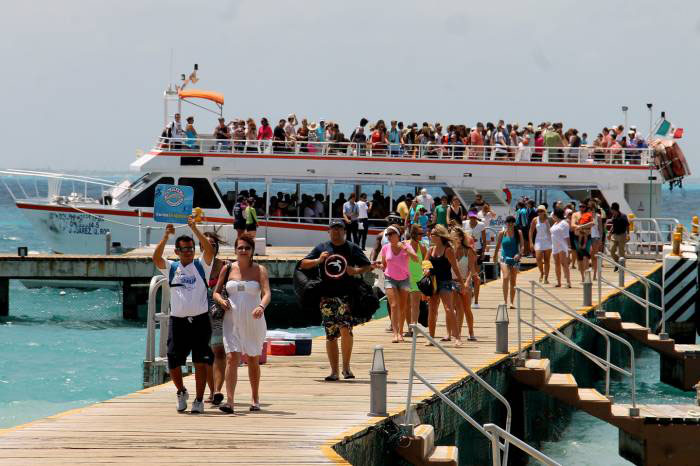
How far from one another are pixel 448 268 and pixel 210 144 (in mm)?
18828

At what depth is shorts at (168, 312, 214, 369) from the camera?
10.4 m

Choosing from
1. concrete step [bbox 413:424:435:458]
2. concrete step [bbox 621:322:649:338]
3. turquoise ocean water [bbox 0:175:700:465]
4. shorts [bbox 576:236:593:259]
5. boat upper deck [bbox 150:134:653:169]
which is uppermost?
boat upper deck [bbox 150:134:653:169]

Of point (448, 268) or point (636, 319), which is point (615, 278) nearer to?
point (636, 319)

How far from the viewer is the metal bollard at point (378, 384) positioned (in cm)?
1005

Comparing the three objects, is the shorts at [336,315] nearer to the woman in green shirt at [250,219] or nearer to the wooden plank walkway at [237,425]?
the wooden plank walkway at [237,425]

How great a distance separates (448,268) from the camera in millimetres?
14977

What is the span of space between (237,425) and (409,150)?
23.2m

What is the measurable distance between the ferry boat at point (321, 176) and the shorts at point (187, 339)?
21.3 meters

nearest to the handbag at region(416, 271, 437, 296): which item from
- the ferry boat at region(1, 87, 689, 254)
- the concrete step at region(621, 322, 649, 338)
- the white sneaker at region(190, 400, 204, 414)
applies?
the white sneaker at region(190, 400, 204, 414)

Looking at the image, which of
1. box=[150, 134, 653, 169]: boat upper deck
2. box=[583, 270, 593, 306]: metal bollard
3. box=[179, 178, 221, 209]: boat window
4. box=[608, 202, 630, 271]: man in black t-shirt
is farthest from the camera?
box=[150, 134, 653, 169]: boat upper deck

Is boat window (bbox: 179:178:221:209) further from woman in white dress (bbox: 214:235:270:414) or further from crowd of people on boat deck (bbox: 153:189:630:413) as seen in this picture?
woman in white dress (bbox: 214:235:270:414)

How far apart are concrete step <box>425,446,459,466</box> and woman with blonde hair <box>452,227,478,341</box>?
15.6 feet

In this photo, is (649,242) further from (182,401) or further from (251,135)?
(182,401)

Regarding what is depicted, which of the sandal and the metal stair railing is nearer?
the sandal
